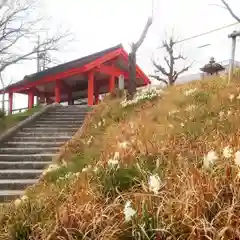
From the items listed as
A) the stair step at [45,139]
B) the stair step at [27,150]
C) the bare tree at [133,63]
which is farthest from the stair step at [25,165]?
the bare tree at [133,63]

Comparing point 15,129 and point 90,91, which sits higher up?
point 90,91

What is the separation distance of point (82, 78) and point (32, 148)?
632 inches

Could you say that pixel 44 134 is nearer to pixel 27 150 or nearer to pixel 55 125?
pixel 55 125

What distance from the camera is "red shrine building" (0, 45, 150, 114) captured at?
24.2m

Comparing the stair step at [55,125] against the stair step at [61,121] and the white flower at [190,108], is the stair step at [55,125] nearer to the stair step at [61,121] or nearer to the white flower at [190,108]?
the stair step at [61,121]

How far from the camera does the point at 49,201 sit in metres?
4.66

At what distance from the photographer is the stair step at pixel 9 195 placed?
7614mm

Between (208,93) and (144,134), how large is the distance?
357 cm

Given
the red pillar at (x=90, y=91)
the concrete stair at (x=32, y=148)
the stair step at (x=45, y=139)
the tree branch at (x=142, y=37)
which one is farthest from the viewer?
the red pillar at (x=90, y=91)

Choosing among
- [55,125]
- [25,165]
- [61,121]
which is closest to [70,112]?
[61,121]

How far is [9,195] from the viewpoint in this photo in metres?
7.78

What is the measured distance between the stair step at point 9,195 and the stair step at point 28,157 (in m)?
2.37

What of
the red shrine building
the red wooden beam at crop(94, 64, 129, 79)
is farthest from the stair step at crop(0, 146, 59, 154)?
the red wooden beam at crop(94, 64, 129, 79)

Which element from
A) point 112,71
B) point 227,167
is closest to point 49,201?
point 227,167
